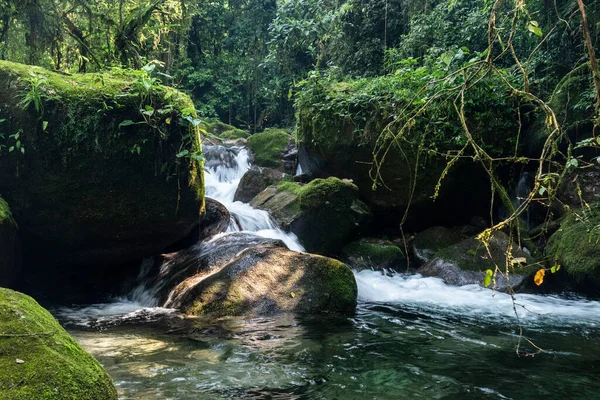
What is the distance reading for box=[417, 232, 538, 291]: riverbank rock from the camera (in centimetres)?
750

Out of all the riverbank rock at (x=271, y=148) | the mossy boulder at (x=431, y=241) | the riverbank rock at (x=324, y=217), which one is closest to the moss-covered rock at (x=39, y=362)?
the riverbank rock at (x=324, y=217)

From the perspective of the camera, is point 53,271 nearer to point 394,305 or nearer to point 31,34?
point 31,34

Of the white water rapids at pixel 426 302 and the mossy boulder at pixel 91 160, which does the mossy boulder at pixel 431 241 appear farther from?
the mossy boulder at pixel 91 160

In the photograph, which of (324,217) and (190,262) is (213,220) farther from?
(324,217)

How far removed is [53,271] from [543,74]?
10192mm

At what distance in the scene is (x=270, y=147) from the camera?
47.8 feet

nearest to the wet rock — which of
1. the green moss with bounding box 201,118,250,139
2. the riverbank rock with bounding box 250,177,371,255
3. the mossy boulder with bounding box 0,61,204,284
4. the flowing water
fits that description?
the mossy boulder with bounding box 0,61,204,284

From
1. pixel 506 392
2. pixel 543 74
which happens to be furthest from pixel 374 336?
pixel 543 74

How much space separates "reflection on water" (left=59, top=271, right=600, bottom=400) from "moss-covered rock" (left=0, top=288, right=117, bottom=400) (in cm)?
60

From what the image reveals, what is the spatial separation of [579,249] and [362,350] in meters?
4.44

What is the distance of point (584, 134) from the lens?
8.88 m

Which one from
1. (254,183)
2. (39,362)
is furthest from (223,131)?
(39,362)

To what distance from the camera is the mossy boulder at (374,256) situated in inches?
352

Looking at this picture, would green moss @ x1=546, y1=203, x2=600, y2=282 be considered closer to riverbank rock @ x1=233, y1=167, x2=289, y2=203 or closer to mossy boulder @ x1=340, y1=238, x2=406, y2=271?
mossy boulder @ x1=340, y1=238, x2=406, y2=271
